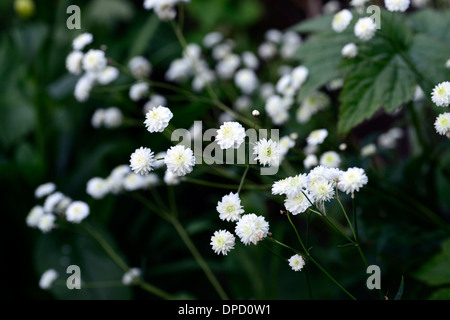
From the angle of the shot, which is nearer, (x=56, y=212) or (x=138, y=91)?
(x=56, y=212)

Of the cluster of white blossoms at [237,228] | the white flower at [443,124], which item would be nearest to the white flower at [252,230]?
the cluster of white blossoms at [237,228]

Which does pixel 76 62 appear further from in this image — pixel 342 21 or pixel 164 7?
pixel 342 21

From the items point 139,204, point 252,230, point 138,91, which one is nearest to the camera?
point 252,230

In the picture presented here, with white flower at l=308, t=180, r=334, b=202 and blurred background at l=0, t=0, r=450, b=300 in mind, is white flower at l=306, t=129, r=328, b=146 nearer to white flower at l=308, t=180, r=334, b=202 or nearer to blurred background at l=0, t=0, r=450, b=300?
blurred background at l=0, t=0, r=450, b=300

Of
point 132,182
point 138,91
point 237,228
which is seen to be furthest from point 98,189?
point 237,228

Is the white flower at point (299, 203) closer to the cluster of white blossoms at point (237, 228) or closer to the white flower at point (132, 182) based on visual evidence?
the cluster of white blossoms at point (237, 228)

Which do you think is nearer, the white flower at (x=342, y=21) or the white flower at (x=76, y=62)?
the white flower at (x=342, y=21)
